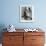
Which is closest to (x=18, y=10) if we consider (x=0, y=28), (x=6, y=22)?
(x=6, y=22)

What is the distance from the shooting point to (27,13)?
4016 millimetres

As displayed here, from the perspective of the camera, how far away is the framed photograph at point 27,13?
13.1ft

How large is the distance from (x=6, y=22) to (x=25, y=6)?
794 millimetres

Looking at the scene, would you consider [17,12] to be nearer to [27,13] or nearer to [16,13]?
[16,13]

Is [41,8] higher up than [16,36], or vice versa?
[41,8]

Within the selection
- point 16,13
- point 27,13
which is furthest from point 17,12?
point 27,13

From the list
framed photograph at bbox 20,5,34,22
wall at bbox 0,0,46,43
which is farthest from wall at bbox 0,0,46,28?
framed photograph at bbox 20,5,34,22

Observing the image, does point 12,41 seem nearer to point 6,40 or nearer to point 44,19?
point 6,40

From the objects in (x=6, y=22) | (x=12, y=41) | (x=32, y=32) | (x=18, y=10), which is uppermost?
(x=18, y=10)

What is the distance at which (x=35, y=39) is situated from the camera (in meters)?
3.53

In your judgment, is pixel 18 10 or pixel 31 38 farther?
pixel 18 10

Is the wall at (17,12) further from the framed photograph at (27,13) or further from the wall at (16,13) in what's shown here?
the framed photograph at (27,13)

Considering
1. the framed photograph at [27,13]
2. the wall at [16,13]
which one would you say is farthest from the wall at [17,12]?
Result: the framed photograph at [27,13]

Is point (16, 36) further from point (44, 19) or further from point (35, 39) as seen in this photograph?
point (44, 19)
